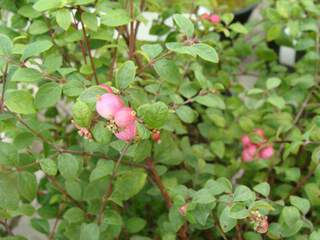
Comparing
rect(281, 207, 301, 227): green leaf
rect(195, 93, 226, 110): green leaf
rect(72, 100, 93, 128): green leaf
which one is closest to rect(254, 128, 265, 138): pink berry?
rect(195, 93, 226, 110): green leaf

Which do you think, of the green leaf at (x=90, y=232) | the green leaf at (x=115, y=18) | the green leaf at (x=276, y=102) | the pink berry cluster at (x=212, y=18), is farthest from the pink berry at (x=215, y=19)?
the green leaf at (x=90, y=232)

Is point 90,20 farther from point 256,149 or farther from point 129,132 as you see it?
point 256,149

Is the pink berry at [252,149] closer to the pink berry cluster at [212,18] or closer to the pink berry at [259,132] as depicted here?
the pink berry at [259,132]

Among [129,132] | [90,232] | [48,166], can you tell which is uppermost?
[129,132]

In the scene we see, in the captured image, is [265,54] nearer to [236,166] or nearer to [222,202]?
[236,166]

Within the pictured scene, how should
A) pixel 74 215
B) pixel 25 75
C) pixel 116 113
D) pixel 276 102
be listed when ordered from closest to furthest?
pixel 116 113 < pixel 25 75 < pixel 74 215 < pixel 276 102

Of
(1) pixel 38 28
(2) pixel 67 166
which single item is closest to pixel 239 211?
(2) pixel 67 166

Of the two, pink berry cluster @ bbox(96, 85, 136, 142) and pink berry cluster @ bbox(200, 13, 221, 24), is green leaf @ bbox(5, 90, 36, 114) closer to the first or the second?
pink berry cluster @ bbox(96, 85, 136, 142)

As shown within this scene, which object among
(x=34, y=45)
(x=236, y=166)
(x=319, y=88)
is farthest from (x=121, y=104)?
(x=319, y=88)
